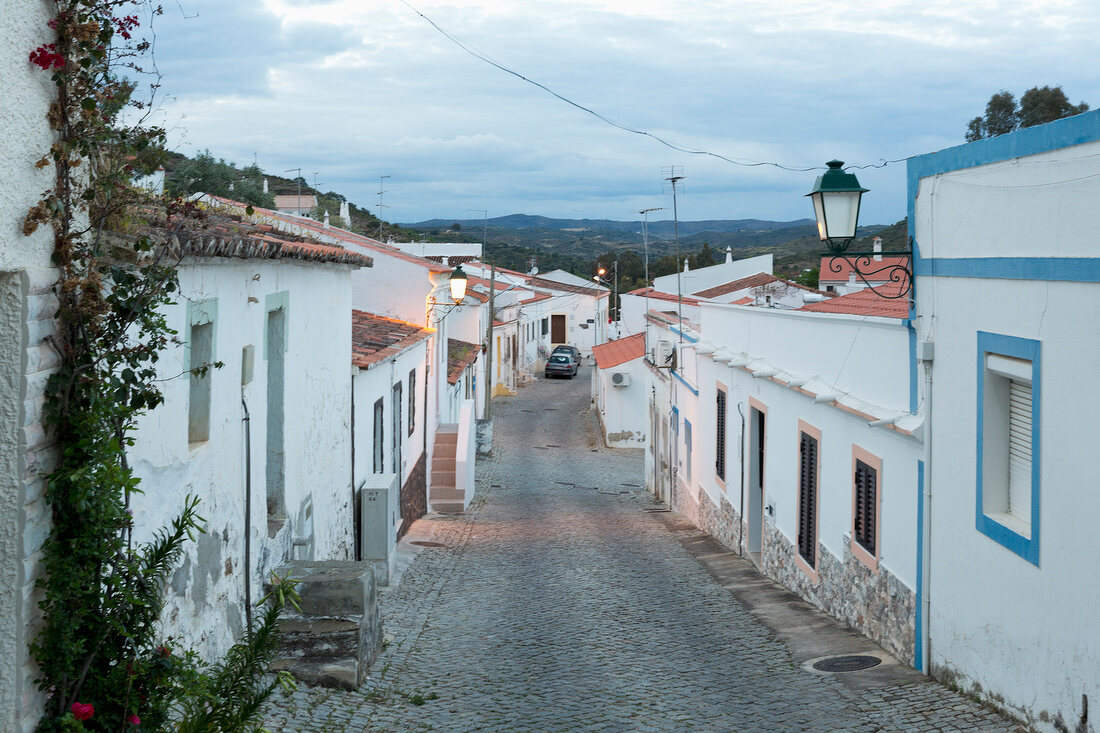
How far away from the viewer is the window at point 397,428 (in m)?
16.4

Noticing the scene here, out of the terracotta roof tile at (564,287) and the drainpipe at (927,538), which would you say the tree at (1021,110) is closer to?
the drainpipe at (927,538)

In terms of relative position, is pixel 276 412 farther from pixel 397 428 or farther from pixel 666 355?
pixel 666 355

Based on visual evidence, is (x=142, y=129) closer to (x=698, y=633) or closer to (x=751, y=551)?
(x=698, y=633)

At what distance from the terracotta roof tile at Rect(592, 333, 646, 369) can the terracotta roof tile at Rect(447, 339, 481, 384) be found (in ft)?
15.7

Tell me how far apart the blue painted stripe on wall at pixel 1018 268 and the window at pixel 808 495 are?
12.0 ft

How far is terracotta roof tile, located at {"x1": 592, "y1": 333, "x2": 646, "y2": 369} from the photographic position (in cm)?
3562

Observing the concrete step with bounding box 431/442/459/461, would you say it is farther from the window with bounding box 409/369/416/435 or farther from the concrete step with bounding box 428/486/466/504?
the window with bounding box 409/369/416/435

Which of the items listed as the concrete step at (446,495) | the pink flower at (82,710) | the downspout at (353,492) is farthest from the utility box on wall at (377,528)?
the concrete step at (446,495)

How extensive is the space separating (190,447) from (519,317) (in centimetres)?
4407

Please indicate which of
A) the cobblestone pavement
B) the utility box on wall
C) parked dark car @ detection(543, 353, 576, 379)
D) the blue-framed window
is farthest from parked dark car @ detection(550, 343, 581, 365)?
the blue-framed window

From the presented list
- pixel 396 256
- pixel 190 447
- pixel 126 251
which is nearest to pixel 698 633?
pixel 190 447

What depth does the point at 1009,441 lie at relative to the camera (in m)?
6.91

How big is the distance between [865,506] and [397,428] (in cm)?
910

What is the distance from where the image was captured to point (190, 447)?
6.60m
